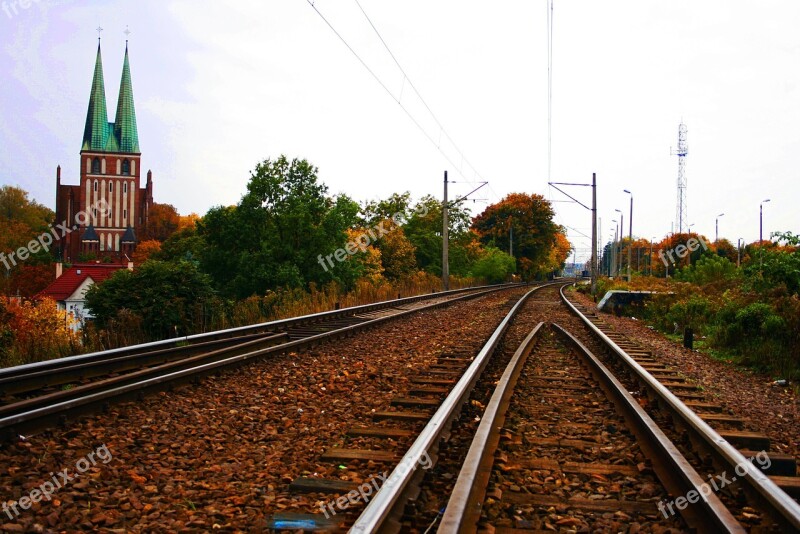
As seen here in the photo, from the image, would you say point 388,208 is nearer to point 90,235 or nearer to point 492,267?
point 492,267

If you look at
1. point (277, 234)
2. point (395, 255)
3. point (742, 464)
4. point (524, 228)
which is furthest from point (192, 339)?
point (524, 228)

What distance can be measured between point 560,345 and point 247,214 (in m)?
22.0

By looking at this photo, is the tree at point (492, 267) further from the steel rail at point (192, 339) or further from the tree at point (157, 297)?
the tree at point (157, 297)

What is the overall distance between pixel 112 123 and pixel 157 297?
341 ft

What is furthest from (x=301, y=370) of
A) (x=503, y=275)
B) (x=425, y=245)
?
(x=503, y=275)

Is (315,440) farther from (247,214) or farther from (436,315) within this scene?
(247,214)

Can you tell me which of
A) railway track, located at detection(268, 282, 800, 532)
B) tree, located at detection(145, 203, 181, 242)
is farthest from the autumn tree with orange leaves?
tree, located at detection(145, 203, 181, 242)

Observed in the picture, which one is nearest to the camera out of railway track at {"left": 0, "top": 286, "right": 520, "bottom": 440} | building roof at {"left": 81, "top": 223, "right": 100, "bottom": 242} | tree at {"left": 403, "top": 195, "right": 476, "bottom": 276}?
railway track at {"left": 0, "top": 286, "right": 520, "bottom": 440}

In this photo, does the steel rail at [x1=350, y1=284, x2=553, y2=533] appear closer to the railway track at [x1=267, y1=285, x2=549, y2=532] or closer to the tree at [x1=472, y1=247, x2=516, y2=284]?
the railway track at [x1=267, y1=285, x2=549, y2=532]

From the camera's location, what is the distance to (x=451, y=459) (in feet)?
15.0

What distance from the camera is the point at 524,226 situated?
67.3 metres

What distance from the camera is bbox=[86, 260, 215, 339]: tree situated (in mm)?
13906

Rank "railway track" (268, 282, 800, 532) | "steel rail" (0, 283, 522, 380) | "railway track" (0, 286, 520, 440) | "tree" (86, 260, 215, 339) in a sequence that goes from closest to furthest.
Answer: "railway track" (268, 282, 800, 532) → "railway track" (0, 286, 520, 440) → "steel rail" (0, 283, 522, 380) → "tree" (86, 260, 215, 339)

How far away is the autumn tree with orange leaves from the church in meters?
65.7
